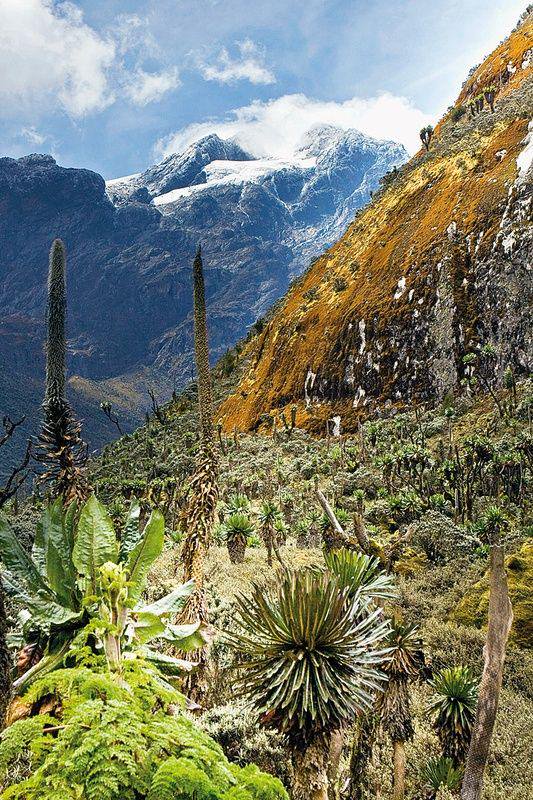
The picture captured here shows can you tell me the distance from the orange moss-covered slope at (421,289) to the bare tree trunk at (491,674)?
4595 centimetres

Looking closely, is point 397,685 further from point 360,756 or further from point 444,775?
point 444,775

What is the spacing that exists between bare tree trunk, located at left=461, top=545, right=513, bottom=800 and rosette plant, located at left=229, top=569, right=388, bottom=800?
984mm

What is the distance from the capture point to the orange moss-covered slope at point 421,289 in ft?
165

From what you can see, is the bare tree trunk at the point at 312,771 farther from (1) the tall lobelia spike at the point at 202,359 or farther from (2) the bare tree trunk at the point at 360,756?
(1) the tall lobelia spike at the point at 202,359

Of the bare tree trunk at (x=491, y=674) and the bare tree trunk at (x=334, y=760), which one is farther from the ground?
the bare tree trunk at (x=491, y=674)

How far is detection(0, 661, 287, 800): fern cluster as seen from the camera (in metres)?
2.65

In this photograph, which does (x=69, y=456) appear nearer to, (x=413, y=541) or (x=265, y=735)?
(x=265, y=735)

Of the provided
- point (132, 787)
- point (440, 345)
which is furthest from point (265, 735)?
point (440, 345)

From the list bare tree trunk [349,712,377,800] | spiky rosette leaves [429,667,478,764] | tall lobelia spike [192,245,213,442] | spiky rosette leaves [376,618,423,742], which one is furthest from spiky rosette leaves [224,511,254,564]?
tall lobelia spike [192,245,213,442]

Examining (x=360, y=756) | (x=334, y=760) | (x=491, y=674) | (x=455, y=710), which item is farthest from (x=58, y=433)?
(x=455, y=710)

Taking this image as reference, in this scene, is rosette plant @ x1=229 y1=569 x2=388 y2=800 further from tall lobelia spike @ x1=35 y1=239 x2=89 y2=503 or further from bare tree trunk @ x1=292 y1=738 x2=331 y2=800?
tall lobelia spike @ x1=35 y1=239 x2=89 y2=503

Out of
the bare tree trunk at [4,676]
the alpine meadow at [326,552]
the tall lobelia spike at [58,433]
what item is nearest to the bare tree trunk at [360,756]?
the alpine meadow at [326,552]

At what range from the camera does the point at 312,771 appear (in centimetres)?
522

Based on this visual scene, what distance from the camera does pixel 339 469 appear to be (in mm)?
46031
